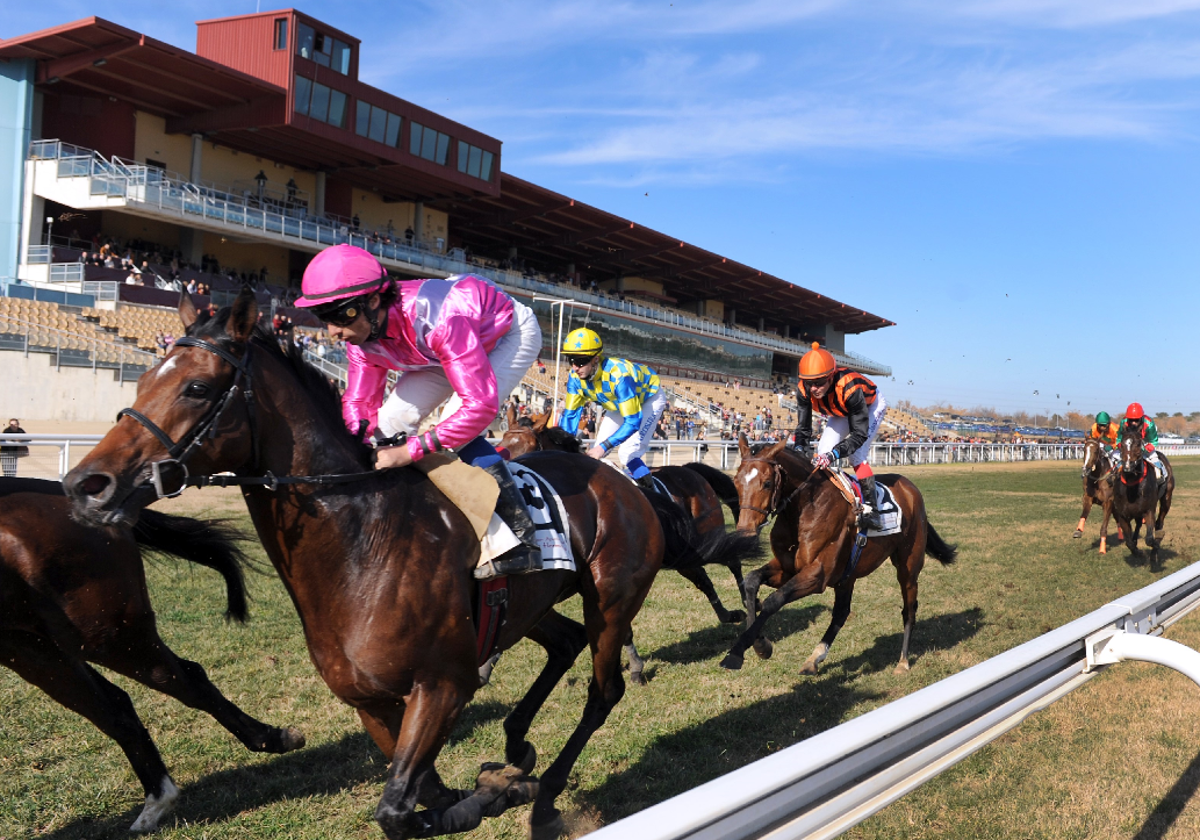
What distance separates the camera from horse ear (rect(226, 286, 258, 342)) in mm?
2485

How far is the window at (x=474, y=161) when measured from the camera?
3438cm

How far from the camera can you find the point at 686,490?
256 inches

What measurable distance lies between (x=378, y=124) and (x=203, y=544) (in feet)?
96.8

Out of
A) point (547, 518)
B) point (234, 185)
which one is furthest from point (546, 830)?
point (234, 185)

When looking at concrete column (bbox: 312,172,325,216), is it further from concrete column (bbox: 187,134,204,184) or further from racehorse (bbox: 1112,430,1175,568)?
racehorse (bbox: 1112,430,1175,568)

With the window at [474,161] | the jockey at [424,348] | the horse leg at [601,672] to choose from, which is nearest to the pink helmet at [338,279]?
the jockey at [424,348]

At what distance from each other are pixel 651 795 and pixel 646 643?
2.58 meters

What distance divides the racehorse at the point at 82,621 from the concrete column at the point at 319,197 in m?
30.6

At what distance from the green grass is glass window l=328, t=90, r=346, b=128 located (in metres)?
24.8

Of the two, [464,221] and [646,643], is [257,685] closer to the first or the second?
[646,643]

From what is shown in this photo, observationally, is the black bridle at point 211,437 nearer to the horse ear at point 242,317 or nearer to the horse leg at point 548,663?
the horse ear at point 242,317

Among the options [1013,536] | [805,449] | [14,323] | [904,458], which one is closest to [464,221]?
[904,458]

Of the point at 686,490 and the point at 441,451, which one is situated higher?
the point at 441,451

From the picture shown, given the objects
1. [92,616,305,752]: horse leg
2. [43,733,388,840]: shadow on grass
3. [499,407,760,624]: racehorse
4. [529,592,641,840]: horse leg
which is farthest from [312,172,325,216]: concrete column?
[529,592,641,840]: horse leg
